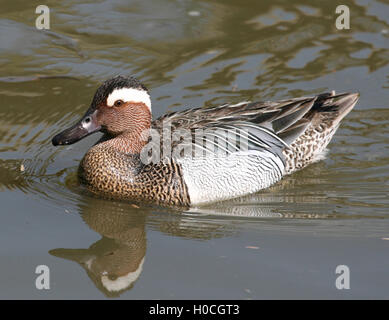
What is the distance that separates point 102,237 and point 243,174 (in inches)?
73.5

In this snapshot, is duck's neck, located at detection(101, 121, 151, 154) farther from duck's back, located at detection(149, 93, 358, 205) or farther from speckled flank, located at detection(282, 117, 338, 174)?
speckled flank, located at detection(282, 117, 338, 174)

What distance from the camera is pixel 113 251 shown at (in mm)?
7094

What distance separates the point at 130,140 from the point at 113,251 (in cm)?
161

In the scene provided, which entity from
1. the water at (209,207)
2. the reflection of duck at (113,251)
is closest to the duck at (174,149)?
the water at (209,207)

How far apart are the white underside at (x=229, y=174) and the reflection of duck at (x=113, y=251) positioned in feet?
2.18

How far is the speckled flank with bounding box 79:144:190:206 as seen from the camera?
8.01 meters

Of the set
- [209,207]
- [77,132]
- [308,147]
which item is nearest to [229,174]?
[209,207]

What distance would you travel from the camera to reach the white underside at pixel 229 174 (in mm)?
A: 8062

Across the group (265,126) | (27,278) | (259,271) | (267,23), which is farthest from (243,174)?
(267,23)

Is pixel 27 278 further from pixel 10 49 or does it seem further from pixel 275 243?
pixel 10 49

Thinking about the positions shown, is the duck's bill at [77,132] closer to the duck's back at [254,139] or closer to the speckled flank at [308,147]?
the duck's back at [254,139]

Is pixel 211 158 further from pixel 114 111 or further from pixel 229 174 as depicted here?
pixel 114 111

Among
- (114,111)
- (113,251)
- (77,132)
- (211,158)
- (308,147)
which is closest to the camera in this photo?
(113,251)

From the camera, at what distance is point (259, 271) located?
21.6 ft
